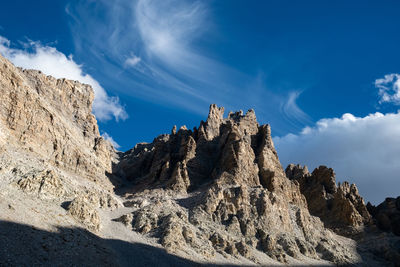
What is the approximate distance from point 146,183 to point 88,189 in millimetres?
39999

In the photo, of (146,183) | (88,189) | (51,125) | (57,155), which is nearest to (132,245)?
(88,189)

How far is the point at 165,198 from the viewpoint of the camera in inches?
4328

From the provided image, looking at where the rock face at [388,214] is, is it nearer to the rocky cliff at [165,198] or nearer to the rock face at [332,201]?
the rocky cliff at [165,198]

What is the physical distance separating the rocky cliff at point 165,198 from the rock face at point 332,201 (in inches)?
18.1

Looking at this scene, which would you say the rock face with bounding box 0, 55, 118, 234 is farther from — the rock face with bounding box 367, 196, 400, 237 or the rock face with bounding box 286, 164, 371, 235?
the rock face with bounding box 367, 196, 400, 237

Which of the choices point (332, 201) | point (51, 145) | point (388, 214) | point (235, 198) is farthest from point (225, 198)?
point (388, 214)

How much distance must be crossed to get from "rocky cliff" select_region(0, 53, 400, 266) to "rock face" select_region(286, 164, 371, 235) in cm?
46

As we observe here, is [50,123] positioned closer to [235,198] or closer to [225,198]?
[225,198]

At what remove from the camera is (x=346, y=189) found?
493 ft

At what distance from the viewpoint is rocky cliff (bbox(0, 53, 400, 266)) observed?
2537 inches

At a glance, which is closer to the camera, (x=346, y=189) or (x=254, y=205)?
(x=254, y=205)

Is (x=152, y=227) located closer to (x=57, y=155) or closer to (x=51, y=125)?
(x=57, y=155)

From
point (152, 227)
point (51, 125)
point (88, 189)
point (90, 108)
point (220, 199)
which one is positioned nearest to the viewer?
point (152, 227)

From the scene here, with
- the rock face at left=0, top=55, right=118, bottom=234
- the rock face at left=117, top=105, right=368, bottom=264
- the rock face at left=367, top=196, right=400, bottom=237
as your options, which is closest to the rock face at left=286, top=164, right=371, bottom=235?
the rock face at left=117, top=105, right=368, bottom=264
